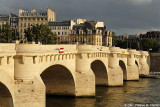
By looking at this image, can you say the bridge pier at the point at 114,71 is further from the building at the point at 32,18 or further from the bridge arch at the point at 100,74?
the building at the point at 32,18

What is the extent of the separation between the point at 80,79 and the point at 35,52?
17.5 m

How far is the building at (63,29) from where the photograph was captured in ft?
417

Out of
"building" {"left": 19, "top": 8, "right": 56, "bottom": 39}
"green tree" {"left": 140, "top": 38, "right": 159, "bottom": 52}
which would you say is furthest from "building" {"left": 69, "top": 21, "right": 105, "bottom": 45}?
"green tree" {"left": 140, "top": 38, "right": 159, "bottom": 52}

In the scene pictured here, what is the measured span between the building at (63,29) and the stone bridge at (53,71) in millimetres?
43278

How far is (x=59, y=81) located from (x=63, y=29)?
261ft

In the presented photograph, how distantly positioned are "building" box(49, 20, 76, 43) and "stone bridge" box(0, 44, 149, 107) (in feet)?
142

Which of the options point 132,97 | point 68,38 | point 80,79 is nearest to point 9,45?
point 80,79

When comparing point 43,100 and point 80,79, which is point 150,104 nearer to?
point 80,79

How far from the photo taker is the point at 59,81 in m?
50.2

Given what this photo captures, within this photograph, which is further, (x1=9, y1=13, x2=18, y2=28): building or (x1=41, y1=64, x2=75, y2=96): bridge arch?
(x1=9, y1=13, x2=18, y2=28): building

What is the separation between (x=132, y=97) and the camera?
5338 centimetres

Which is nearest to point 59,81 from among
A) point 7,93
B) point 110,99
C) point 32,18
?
point 110,99

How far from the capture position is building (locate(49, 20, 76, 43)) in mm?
127188

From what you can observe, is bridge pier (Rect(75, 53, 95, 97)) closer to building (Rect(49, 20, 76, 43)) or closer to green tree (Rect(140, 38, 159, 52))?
building (Rect(49, 20, 76, 43))
